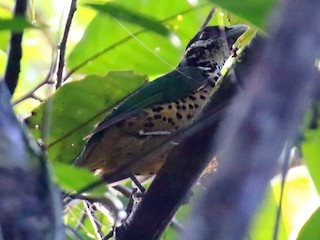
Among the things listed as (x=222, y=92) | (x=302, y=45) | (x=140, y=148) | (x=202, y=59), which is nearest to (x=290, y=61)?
(x=302, y=45)

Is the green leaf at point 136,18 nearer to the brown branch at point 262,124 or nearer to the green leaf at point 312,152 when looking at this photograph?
the brown branch at point 262,124

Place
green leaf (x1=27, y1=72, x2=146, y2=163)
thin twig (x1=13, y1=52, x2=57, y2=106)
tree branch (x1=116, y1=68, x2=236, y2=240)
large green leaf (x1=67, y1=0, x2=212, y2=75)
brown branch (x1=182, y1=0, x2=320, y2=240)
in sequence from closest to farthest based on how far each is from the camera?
brown branch (x1=182, y1=0, x2=320, y2=240) < tree branch (x1=116, y1=68, x2=236, y2=240) < thin twig (x1=13, y1=52, x2=57, y2=106) < green leaf (x1=27, y1=72, x2=146, y2=163) < large green leaf (x1=67, y1=0, x2=212, y2=75)

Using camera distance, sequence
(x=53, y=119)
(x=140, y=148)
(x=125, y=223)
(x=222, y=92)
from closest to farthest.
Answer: (x=222, y=92), (x=125, y=223), (x=53, y=119), (x=140, y=148)

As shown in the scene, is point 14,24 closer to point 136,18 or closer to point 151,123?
→ point 136,18

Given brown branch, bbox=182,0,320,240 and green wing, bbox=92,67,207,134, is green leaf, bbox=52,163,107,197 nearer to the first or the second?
brown branch, bbox=182,0,320,240

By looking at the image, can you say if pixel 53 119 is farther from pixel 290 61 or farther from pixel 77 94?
pixel 290 61

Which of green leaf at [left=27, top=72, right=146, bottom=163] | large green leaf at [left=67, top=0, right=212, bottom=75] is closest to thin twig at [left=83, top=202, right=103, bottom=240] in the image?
green leaf at [left=27, top=72, right=146, bottom=163]

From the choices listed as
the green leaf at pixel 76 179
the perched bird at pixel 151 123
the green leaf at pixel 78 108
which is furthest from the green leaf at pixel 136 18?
the perched bird at pixel 151 123

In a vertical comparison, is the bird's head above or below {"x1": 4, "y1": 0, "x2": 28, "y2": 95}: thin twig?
below
